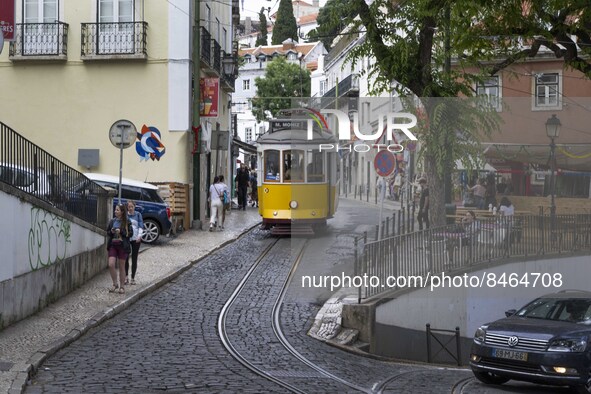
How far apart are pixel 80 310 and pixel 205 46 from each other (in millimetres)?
18208

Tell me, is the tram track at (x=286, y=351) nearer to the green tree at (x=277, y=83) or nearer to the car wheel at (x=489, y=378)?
the car wheel at (x=489, y=378)

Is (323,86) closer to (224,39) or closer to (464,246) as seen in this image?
(224,39)

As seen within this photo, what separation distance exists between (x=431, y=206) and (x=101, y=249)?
22.8 feet

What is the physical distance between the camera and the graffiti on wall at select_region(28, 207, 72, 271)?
1510cm

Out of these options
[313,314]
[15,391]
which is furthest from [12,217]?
[313,314]

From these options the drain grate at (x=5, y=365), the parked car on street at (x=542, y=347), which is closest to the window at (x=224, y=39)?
the parked car on street at (x=542, y=347)

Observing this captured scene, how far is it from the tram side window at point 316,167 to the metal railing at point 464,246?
8344 millimetres

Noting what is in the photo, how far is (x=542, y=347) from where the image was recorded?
43.3 ft

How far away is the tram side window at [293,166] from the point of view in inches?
1091

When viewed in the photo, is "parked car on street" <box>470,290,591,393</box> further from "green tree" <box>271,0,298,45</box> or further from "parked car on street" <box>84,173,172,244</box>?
"green tree" <box>271,0,298,45</box>

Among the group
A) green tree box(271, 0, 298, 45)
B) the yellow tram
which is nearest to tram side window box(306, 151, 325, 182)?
the yellow tram

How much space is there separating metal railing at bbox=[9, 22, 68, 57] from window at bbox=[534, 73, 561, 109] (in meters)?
14.3

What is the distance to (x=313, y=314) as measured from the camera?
17547 millimetres

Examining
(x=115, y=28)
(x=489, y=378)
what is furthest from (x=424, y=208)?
(x=115, y=28)
